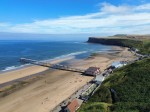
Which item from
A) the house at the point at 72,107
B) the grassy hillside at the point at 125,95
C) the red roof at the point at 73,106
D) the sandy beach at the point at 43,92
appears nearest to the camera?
the grassy hillside at the point at 125,95

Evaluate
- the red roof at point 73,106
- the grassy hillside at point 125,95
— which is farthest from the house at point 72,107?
the grassy hillside at point 125,95

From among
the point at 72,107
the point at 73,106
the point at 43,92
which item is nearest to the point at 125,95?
the point at 73,106

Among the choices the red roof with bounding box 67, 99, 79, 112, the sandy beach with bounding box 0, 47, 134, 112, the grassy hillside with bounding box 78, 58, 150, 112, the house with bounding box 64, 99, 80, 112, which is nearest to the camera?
the grassy hillside with bounding box 78, 58, 150, 112

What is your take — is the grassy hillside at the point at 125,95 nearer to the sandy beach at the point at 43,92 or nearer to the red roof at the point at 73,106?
the red roof at the point at 73,106

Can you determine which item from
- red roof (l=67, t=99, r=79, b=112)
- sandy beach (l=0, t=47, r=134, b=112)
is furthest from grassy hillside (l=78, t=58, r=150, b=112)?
sandy beach (l=0, t=47, r=134, b=112)

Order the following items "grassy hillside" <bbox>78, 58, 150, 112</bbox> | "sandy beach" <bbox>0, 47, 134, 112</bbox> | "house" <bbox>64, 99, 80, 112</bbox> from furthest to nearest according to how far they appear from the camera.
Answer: "sandy beach" <bbox>0, 47, 134, 112</bbox>
"house" <bbox>64, 99, 80, 112</bbox>
"grassy hillside" <bbox>78, 58, 150, 112</bbox>

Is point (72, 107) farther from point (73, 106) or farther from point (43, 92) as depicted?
point (43, 92)

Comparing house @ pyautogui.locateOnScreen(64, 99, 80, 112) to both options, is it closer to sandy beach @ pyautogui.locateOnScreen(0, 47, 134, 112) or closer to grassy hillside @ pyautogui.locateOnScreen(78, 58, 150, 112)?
grassy hillside @ pyautogui.locateOnScreen(78, 58, 150, 112)

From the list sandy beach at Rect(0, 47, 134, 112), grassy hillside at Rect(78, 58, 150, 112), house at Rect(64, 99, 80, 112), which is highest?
grassy hillside at Rect(78, 58, 150, 112)
